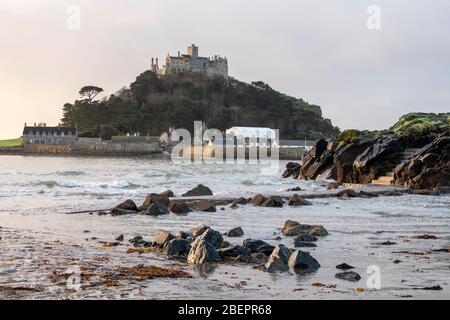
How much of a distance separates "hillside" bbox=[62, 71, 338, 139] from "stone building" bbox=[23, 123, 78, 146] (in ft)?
19.1

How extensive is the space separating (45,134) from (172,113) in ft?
125

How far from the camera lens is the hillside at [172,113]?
186 m

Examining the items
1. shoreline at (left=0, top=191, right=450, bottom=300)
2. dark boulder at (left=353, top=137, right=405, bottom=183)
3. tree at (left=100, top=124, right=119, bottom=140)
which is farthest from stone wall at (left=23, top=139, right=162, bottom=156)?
shoreline at (left=0, top=191, right=450, bottom=300)

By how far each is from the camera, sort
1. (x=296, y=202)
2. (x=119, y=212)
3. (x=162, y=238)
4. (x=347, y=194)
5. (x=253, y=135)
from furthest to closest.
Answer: (x=253, y=135), (x=347, y=194), (x=296, y=202), (x=119, y=212), (x=162, y=238)

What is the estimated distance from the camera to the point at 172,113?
185 metres

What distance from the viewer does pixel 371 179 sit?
4638cm

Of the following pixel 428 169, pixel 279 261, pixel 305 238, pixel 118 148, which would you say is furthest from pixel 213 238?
pixel 118 148

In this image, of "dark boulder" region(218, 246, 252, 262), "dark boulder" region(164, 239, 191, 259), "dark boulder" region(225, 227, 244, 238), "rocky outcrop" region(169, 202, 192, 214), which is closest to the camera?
"dark boulder" region(218, 246, 252, 262)

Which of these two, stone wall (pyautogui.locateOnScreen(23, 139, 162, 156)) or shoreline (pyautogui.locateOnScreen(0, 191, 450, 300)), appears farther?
stone wall (pyautogui.locateOnScreen(23, 139, 162, 156))

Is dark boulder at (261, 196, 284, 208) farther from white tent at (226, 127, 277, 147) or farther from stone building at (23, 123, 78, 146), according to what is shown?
stone building at (23, 123, 78, 146)

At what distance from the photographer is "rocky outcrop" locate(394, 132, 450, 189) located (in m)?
39.0

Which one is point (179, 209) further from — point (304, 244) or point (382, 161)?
point (382, 161)

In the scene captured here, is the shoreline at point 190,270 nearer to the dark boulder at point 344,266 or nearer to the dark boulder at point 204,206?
the dark boulder at point 344,266

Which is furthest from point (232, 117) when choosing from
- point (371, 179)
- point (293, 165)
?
point (371, 179)
